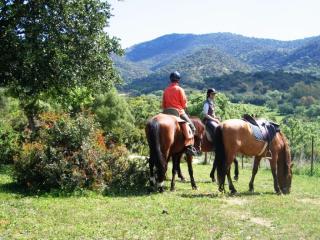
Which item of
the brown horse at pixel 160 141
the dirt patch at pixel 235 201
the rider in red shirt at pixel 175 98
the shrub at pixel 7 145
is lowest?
the dirt patch at pixel 235 201

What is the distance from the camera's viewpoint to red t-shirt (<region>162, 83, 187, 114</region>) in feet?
50.0

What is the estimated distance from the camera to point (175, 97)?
1526 cm

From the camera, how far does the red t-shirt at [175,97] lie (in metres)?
15.2

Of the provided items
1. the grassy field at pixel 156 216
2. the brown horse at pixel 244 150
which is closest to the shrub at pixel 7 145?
the grassy field at pixel 156 216

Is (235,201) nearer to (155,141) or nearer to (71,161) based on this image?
(155,141)

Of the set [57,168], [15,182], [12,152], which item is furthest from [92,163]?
[12,152]

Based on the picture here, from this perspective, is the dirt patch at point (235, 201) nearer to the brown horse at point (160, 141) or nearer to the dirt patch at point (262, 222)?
the dirt patch at point (262, 222)

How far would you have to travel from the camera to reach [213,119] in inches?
682

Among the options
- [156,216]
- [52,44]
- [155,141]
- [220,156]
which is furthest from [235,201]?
[52,44]

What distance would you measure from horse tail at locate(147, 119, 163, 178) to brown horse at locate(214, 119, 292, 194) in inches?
81.4

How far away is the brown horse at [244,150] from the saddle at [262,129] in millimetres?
158

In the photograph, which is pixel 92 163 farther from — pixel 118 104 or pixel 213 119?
pixel 118 104

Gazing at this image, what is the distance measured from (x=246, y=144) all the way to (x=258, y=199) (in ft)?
7.24

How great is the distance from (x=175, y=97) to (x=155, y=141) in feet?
6.94
